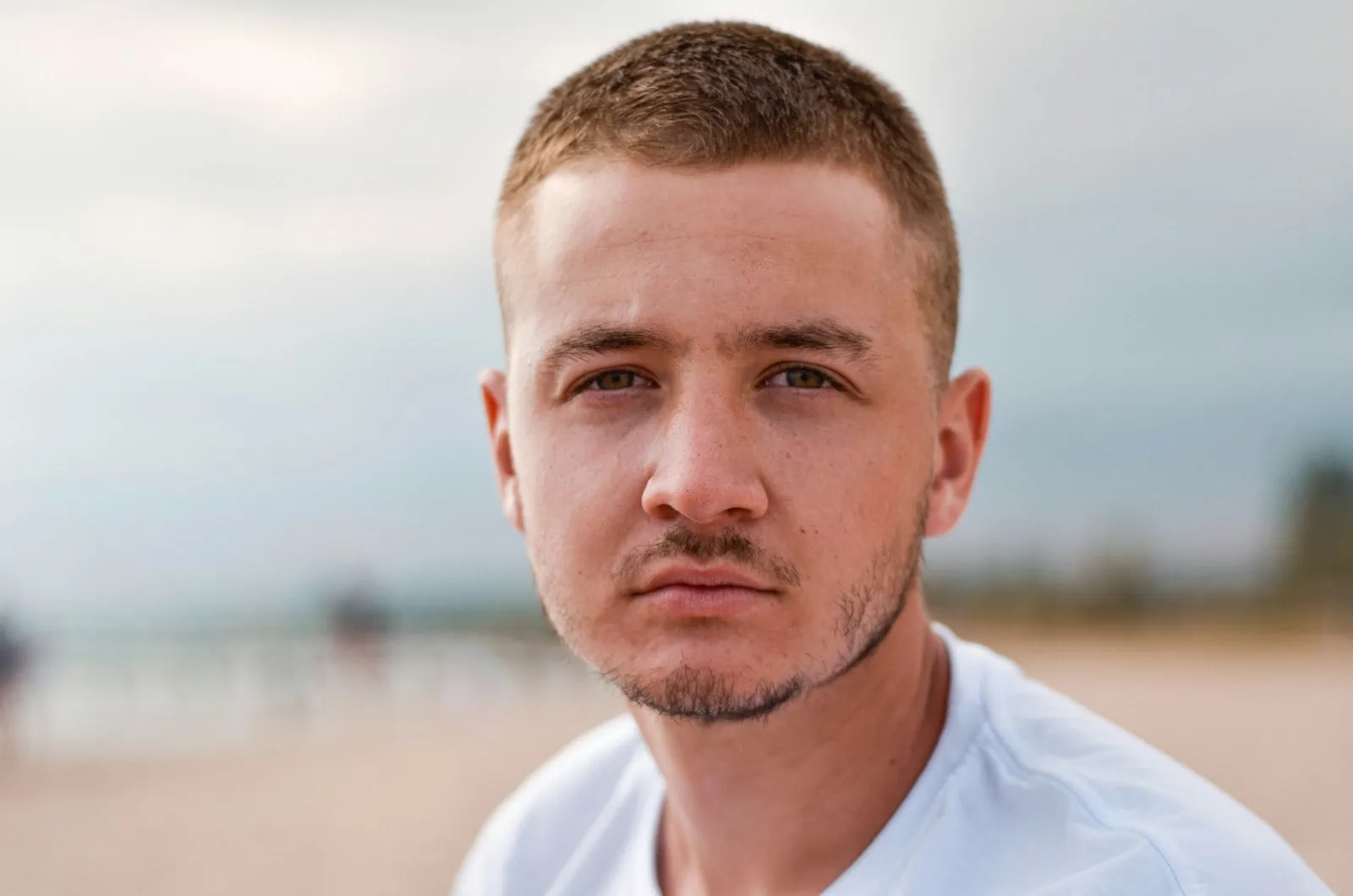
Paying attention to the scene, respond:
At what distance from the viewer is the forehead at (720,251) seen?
6.71ft

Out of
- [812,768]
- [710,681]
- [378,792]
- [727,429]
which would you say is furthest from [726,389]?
[378,792]

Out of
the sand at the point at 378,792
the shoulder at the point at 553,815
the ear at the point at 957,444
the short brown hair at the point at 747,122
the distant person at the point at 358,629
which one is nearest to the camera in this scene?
the short brown hair at the point at 747,122

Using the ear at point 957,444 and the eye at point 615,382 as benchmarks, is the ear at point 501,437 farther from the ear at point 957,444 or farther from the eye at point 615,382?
the ear at point 957,444

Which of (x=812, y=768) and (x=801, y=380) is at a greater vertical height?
(x=801, y=380)

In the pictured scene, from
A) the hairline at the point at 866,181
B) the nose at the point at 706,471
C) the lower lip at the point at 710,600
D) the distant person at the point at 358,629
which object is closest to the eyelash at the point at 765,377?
the nose at the point at 706,471

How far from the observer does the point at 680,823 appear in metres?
2.53

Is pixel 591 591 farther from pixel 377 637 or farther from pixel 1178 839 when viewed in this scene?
pixel 377 637

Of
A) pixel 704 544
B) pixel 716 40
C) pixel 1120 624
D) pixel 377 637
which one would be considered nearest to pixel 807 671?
pixel 704 544

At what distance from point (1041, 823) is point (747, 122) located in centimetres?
130

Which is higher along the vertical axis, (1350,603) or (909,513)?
(909,513)

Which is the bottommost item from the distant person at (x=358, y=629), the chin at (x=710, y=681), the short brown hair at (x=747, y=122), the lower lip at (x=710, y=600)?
the distant person at (x=358, y=629)

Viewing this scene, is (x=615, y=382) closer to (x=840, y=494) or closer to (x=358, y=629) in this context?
(x=840, y=494)

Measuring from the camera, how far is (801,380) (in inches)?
82.8

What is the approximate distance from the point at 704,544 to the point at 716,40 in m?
1.09
